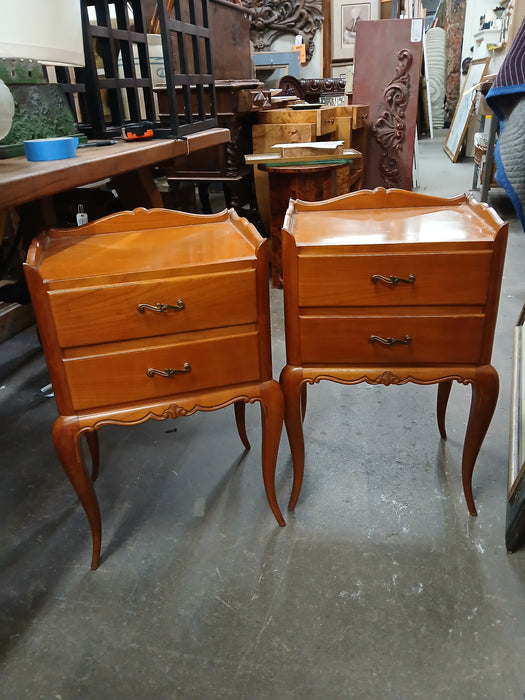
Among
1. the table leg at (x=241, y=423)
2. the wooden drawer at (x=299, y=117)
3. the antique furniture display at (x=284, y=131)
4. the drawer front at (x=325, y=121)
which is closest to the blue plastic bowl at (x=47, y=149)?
the table leg at (x=241, y=423)

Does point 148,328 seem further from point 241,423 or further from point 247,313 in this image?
point 241,423

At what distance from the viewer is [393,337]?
3.54 feet

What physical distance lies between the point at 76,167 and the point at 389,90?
3.36 meters

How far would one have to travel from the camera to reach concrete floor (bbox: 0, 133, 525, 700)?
0.94m

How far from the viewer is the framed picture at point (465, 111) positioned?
224 inches

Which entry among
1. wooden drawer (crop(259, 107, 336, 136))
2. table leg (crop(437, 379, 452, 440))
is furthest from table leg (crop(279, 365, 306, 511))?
wooden drawer (crop(259, 107, 336, 136))

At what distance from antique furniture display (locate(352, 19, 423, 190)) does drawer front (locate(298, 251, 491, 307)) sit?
3.11m

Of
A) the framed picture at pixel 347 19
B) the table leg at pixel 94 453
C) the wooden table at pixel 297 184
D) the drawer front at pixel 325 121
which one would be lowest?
the table leg at pixel 94 453

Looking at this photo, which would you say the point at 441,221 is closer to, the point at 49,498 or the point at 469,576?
the point at 469,576

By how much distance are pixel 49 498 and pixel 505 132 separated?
1.50 m

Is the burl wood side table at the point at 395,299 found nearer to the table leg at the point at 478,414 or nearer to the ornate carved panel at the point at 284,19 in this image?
the table leg at the point at 478,414

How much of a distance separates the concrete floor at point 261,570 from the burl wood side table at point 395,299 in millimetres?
282

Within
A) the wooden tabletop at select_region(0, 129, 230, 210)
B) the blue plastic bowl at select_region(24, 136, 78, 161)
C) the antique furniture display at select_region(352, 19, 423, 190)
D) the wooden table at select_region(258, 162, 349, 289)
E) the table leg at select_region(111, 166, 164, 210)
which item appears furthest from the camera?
the antique furniture display at select_region(352, 19, 423, 190)

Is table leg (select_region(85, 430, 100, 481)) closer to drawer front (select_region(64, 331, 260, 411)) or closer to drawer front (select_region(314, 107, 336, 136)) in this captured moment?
drawer front (select_region(64, 331, 260, 411))
